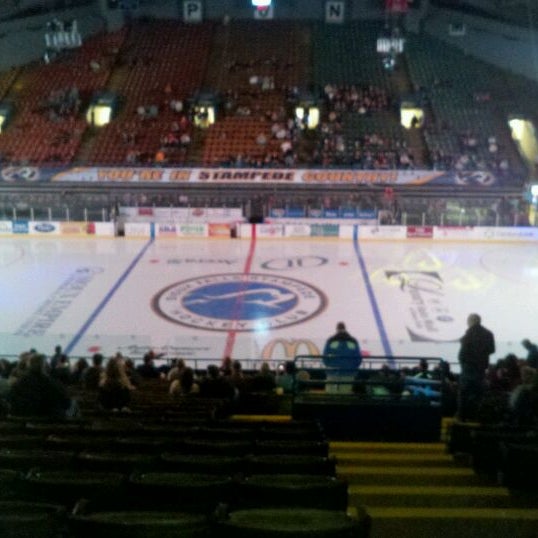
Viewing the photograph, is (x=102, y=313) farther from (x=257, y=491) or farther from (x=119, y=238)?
(x=257, y=491)

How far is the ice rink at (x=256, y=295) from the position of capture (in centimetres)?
1683

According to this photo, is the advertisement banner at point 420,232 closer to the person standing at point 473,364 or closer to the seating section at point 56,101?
the seating section at point 56,101

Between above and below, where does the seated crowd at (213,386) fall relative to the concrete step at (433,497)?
below

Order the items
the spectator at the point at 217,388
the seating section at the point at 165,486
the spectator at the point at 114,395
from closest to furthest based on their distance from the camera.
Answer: the seating section at the point at 165,486 → the spectator at the point at 114,395 → the spectator at the point at 217,388

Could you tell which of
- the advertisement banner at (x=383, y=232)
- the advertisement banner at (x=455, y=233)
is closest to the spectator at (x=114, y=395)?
the advertisement banner at (x=383, y=232)

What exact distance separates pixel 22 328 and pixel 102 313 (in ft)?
6.45

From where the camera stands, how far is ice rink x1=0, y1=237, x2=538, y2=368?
55.2 ft

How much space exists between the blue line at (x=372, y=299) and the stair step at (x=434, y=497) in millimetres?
7716

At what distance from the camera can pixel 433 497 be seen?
4320mm

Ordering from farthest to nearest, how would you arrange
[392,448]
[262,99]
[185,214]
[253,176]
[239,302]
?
→ 1. [262,99]
2. [253,176]
3. [185,214]
4. [239,302]
5. [392,448]

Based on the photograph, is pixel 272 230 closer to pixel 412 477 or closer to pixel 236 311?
pixel 236 311

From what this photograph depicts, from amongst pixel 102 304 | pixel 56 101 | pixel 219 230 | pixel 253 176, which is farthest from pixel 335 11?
pixel 102 304

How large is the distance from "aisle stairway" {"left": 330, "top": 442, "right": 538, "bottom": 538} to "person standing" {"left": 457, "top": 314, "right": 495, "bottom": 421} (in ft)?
5.97

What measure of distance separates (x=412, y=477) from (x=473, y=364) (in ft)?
10.8
